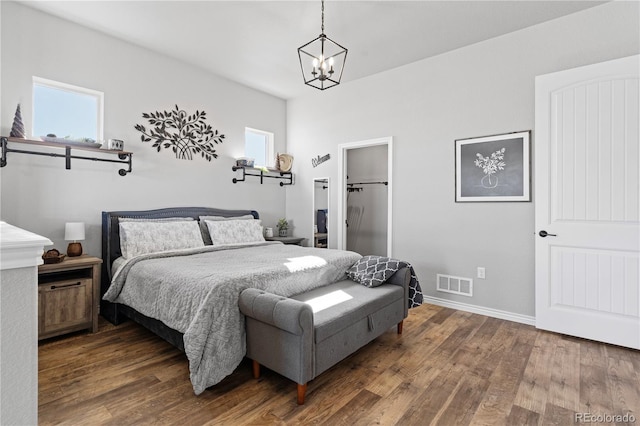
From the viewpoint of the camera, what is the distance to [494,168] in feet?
11.4

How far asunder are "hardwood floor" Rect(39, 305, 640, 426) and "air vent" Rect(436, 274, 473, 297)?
80 cm

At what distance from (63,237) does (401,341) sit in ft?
11.2

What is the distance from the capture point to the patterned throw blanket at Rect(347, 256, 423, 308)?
2.88 meters

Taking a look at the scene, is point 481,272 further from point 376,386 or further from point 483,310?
point 376,386

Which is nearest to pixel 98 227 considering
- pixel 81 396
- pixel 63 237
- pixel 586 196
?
pixel 63 237

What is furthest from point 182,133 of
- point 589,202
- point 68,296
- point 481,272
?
point 589,202

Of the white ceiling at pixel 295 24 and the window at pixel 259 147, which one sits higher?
the white ceiling at pixel 295 24

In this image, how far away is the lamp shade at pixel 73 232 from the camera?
9.95ft

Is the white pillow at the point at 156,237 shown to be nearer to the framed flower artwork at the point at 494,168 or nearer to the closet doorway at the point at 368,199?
the closet doorway at the point at 368,199

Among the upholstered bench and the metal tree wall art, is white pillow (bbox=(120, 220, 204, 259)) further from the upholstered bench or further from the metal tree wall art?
the upholstered bench

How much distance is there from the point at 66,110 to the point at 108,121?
365mm

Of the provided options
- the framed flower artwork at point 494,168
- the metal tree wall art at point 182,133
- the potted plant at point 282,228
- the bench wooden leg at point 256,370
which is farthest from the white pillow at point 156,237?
the framed flower artwork at point 494,168

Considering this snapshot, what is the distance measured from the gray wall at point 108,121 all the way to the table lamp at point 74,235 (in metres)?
0.20

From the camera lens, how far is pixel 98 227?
343cm
